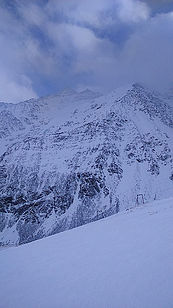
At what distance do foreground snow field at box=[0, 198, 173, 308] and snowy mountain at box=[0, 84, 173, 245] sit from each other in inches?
2368

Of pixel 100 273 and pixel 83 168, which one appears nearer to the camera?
pixel 100 273

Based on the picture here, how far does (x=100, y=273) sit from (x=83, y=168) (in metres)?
87.3

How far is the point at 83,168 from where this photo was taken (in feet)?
298

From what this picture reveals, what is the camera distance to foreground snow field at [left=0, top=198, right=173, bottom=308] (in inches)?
119

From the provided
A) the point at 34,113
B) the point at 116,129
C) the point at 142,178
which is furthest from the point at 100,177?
the point at 34,113

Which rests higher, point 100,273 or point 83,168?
point 83,168

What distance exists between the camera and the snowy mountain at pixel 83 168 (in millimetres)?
76312

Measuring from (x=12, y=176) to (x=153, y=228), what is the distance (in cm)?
9506

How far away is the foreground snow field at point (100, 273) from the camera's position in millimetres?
3018

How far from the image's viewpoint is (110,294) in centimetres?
314

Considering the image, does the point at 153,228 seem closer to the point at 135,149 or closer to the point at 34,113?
the point at 135,149

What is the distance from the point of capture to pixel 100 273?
3791mm

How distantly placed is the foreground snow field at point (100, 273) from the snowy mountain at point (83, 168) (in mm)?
60149

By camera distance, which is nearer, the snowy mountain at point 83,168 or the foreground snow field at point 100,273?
the foreground snow field at point 100,273
